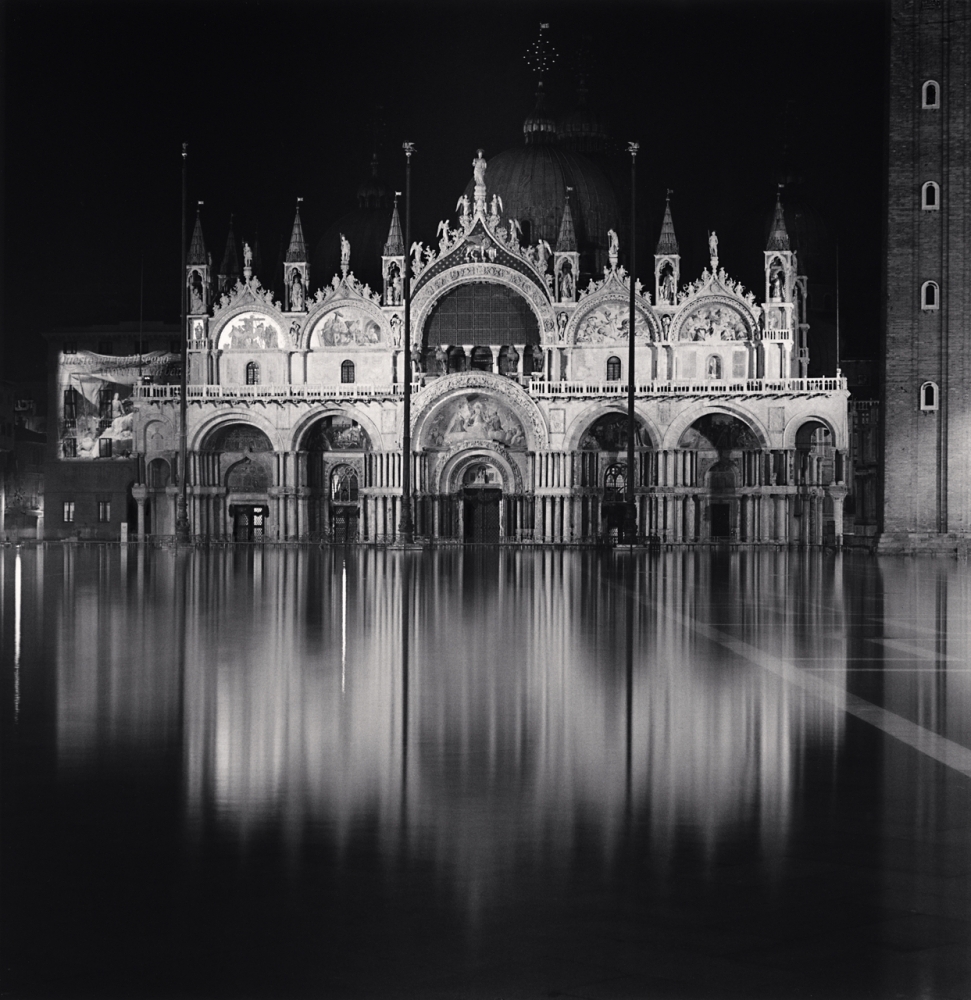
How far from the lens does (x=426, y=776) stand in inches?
359

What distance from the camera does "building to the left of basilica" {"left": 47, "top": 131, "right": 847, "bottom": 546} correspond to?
7162cm

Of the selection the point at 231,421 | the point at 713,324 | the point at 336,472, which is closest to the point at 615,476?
the point at 713,324

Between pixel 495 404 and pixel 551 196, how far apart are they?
1230 cm

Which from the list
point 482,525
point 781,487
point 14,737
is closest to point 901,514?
point 781,487

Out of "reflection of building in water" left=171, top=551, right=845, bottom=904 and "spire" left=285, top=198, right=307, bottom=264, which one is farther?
"spire" left=285, top=198, right=307, bottom=264

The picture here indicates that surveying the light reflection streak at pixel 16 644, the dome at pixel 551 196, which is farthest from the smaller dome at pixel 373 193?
the light reflection streak at pixel 16 644

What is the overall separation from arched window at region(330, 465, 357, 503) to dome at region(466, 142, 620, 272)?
13.9 meters

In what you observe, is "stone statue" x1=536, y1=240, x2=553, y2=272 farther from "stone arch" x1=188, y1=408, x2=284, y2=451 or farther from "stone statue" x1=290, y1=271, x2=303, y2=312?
"stone arch" x1=188, y1=408, x2=284, y2=451

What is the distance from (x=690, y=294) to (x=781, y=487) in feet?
31.5

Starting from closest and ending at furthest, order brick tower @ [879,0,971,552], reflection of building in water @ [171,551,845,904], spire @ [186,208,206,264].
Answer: reflection of building in water @ [171,551,845,904] → brick tower @ [879,0,971,552] → spire @ [186,208,206,264]

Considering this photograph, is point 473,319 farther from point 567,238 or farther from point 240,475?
point 240,475

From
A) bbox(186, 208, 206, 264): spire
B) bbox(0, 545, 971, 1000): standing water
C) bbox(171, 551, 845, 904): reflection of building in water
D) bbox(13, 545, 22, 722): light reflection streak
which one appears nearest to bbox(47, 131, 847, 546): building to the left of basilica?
bbox(186, 208, 206, 264): spire

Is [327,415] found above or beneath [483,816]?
above

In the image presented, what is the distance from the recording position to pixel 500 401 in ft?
243
